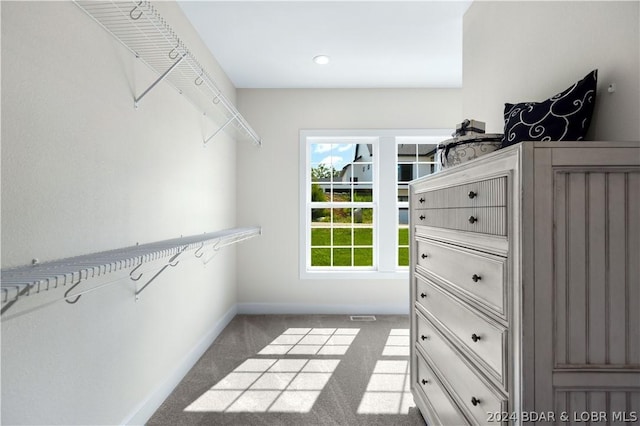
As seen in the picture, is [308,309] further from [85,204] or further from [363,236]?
[85,204]

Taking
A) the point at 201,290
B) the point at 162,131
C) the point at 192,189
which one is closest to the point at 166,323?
the point at 201,290

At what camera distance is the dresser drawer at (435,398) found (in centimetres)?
144

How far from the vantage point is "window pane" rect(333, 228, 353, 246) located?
13.4ft

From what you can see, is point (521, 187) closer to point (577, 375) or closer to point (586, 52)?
point (577, 375)

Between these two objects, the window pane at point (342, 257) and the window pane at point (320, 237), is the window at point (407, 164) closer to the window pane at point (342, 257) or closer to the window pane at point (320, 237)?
the window pane at point (342, 257)

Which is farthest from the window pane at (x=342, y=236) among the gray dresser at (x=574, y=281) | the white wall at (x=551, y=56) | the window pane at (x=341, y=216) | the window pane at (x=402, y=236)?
the gray dresser at (x=574, y=281)

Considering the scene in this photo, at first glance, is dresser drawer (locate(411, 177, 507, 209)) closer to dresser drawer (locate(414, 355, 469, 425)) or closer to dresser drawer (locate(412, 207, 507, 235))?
dresser drawer (locate(412, 207, 507, 235))

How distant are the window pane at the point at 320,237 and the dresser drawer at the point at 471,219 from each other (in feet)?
7.59

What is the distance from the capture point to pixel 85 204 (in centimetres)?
138

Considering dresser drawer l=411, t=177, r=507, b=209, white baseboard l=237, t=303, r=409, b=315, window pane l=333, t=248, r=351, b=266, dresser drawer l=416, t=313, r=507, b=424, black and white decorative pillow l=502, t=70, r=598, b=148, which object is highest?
black and white decorative pillow l=502, t=70, r=598, b=148

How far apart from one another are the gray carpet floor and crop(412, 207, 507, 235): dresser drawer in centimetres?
119

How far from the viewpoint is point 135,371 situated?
1779 millimetres

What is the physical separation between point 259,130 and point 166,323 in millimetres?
2405

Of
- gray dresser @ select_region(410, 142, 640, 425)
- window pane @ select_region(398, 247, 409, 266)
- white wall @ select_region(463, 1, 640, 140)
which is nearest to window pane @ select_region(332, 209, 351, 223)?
window pane @ select_region(398, 247, 409, 266)
